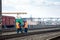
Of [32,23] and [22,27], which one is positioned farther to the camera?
[32,23]

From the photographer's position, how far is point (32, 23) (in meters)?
37.4

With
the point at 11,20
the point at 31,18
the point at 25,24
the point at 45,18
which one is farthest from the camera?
the point at 11,20

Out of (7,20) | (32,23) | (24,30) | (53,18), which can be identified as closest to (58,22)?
(53,18)

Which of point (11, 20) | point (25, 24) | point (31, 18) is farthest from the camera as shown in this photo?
point (11, 20)

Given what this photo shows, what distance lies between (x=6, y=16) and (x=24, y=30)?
18.0 metres

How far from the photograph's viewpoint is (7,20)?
Answer: 1591 inches

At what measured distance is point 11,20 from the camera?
41.6 m

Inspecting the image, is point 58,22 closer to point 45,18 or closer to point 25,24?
point 45,18

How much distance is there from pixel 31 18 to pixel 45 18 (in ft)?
12.1

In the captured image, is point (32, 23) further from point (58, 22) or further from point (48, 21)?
point (58, 22)

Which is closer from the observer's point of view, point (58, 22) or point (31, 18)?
point (31, 18)

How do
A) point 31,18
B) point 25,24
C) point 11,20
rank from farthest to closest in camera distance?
1. point 11,20
2. point 31,18
3. point 25,24

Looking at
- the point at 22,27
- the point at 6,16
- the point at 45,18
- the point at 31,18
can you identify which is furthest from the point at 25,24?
the point at 6,16

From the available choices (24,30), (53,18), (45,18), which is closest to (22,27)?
(24,30)
